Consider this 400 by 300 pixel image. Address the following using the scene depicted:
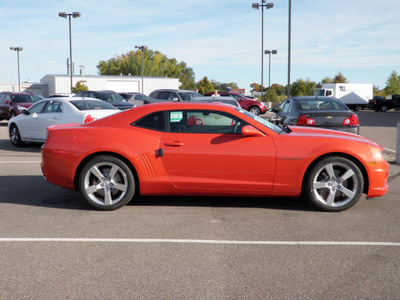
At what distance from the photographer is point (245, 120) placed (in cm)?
625

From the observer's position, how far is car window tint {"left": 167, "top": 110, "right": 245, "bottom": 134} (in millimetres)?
6238

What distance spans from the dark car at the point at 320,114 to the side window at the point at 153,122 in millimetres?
5570

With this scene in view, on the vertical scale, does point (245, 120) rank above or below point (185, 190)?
above

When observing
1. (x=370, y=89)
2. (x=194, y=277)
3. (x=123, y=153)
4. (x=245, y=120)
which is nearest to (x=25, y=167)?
(x=123, y=153)

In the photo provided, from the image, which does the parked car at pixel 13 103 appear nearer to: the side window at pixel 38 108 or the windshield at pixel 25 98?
the windshield at pixel 25 98

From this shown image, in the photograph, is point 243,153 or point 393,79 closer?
point 243,153

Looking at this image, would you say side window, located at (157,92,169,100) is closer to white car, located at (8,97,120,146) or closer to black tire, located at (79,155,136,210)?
white car, located at (8,97,120,146)

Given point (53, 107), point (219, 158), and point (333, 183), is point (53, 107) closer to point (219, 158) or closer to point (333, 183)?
point (219, 158)

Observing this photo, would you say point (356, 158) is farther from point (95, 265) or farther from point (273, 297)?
point (95, 265)

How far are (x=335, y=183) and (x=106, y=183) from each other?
9.77ft

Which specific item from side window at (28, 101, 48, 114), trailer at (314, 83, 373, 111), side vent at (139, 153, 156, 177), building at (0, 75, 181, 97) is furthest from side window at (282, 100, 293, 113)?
building at (0, 75, 181, 97)

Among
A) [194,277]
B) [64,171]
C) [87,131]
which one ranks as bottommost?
[194,277]

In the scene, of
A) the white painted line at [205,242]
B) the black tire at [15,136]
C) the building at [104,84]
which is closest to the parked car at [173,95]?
the black tire at [15,136]

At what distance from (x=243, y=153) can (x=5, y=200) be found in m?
3.58
